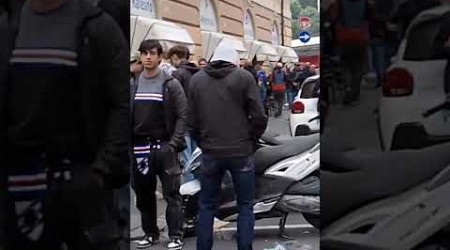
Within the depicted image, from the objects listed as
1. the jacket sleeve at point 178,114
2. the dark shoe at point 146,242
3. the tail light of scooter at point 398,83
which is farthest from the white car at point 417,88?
the dark shoe at point 146,242

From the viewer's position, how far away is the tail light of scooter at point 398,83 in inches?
119

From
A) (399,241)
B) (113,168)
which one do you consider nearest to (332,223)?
(399,241)

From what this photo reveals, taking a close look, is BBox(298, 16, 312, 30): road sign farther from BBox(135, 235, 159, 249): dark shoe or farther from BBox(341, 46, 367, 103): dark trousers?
BBox(341, 46, 367, 103): dark trousers

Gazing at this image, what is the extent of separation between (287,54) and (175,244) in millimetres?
34247

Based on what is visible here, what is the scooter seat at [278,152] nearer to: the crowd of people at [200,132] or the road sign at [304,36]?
the crowd of people at [200,132]

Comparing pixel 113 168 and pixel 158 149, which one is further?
pixel 158 149

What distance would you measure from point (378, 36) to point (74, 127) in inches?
46.6

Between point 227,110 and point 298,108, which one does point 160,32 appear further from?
point 227,110

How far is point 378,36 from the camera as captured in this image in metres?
3.04

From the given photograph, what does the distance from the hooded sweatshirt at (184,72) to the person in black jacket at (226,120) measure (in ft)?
6.26

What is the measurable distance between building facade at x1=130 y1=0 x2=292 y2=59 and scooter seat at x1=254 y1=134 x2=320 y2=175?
845cm

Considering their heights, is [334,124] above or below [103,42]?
below

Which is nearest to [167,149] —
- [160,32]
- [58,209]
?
[58,209]

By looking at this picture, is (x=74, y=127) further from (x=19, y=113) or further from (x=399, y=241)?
(x=399, y=241)
